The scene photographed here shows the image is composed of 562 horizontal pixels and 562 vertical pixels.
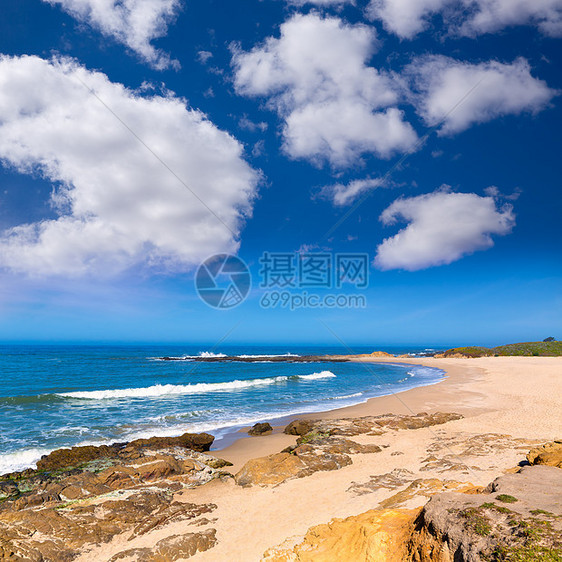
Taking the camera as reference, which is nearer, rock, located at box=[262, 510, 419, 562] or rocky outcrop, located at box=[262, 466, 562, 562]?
rocky outcrop, located at box=[262, 466, 562, 562]

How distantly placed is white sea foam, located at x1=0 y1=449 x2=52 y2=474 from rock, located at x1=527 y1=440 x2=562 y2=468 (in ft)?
43.3

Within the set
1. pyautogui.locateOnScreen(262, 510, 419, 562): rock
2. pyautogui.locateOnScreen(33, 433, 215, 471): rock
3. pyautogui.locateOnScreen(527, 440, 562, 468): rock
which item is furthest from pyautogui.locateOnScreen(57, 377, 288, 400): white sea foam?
pyautogui.locateOnScreen(527, 440, 562, 468): rock

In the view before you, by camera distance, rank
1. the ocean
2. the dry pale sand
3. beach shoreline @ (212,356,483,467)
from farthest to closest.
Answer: the ocean < beach shoreline @ (212,356,483,467) < the dry pale sand

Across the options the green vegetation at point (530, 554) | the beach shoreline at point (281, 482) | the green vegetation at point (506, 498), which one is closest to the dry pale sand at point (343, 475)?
the beach shoreline at point (281, 482)

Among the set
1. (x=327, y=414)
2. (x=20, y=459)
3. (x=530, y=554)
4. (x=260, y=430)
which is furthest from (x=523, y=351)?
(x=20, y=459)

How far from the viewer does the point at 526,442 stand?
31.6 feet

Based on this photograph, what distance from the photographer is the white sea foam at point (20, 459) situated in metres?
9.94

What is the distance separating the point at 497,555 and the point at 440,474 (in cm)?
504

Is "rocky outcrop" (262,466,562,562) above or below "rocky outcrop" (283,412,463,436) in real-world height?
above

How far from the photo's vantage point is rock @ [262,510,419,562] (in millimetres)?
3879

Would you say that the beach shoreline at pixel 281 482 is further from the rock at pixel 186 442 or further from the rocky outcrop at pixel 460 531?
the rocky outcrop at pixel 460 531

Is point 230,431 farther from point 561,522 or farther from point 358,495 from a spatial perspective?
point 561,522

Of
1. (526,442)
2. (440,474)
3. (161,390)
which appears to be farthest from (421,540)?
(161,390)

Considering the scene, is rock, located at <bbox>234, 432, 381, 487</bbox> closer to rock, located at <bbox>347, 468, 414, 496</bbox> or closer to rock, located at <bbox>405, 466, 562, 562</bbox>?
rock, located at <bbox>347, 468, 414, 496</bbox>
